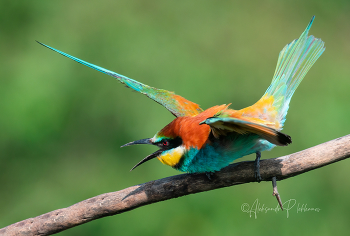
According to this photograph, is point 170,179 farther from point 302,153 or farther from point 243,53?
point 243,53

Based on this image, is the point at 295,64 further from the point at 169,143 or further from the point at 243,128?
the point at 169,143

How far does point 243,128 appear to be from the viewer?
1657 mm

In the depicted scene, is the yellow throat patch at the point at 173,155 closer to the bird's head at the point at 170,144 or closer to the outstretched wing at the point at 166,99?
the bird's head at the point at 170,144

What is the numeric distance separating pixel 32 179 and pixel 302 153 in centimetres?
267

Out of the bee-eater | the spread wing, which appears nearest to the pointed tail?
the bee-eater

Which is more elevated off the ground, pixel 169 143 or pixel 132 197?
pixel 169 143

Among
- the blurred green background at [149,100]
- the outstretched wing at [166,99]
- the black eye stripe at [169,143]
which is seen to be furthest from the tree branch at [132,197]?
the blurred green background at [149,100]

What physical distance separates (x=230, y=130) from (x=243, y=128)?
111 mm

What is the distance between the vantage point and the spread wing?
1.53m

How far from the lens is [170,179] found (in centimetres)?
191

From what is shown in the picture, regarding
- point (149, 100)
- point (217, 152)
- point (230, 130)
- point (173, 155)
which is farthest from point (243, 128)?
point (149, 100)

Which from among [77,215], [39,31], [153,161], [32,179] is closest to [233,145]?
[77,215]

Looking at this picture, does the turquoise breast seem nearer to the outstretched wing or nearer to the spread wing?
the spread wing

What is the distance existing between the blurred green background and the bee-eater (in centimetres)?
126
